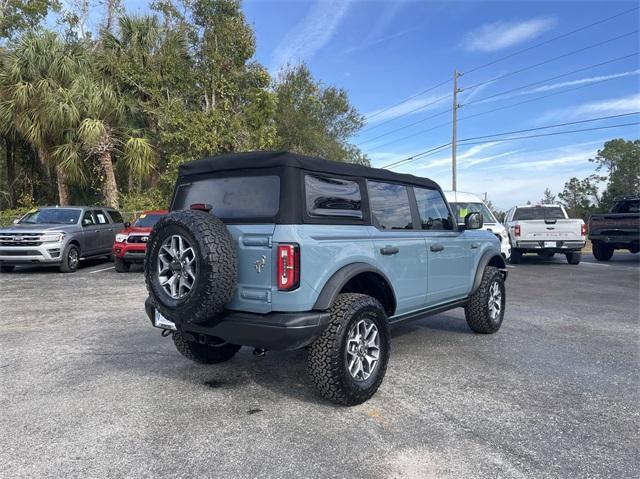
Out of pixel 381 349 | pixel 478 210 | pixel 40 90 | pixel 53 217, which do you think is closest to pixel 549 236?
pixel 478 210

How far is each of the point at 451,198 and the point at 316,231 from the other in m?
10.8

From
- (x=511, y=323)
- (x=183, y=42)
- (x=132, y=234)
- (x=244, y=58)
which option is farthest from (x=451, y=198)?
(x=183, y=42)

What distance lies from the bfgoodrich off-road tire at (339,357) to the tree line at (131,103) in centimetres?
1502

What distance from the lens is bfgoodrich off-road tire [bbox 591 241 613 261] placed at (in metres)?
14.8

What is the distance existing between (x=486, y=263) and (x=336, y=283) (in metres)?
2.89

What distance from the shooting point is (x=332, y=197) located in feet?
12.4

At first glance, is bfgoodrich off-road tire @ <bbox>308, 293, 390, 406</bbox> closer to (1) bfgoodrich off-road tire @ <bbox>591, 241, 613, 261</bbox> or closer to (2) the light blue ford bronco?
(2) the light blue ford bronco

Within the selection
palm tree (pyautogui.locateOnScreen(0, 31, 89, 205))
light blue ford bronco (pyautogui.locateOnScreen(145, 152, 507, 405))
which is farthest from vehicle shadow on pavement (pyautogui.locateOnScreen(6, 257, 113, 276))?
light blue ford bronco (pyautogui.locateOnScreen(145, 152, 507, 405))

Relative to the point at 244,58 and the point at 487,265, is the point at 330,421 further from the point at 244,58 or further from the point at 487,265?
the point at 244,58

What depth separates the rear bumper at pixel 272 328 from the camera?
326cm

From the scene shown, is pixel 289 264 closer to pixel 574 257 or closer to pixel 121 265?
pixel 121 265

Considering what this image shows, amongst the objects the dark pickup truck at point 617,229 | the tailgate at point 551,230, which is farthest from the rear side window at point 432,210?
the dark pickup truck at point 617,229

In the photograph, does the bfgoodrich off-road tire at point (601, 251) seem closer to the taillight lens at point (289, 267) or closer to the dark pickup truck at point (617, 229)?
the dark pickup truck at point (617, 229)

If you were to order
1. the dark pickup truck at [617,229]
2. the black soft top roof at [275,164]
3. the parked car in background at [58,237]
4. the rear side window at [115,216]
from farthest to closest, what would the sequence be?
1. the rear side window at [115,216]
2. the dark pickup truck at [617,229]
3. the parked car in background at [58,237]
4. the black soft top roof at [275,164]
